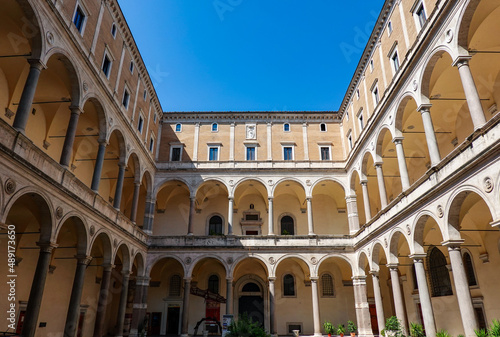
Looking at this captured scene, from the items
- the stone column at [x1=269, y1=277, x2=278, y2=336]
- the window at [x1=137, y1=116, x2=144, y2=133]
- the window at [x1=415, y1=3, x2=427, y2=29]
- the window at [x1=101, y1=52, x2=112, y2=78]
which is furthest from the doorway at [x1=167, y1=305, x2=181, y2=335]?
the window at [x1=415, y1=3, x2=427, y2=29]

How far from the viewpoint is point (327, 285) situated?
84.3ft

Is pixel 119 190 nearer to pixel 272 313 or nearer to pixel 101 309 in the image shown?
pixel 101 309

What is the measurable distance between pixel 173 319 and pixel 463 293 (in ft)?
64.9

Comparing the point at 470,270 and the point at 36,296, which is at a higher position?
the point at 470,270

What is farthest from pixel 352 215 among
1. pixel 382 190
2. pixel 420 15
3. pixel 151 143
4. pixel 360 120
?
pixel 151 143

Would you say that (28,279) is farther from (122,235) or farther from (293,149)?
(293,149)

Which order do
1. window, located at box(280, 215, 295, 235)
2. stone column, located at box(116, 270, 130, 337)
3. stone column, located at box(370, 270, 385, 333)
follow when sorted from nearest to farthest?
1. stone column, located at box(370, 270, 385, 333)
2. stone column, located at box(116, 270, 130, 337)
3. window, located at box(280, 215, 295, 235)

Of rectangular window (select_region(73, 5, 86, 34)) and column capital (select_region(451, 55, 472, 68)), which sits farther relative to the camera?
rectangular window (select_region(73, 5, 86, 34))

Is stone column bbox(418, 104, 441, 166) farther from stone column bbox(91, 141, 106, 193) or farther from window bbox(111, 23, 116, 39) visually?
window bbox(111, 23, 116, 39)

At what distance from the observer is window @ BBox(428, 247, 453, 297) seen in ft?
62.2

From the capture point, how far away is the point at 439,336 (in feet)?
39.5

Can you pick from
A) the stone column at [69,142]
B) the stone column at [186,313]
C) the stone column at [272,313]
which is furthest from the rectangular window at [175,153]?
the stone column at [69,142]

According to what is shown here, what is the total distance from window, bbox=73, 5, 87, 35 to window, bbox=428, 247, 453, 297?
20933 millimetres

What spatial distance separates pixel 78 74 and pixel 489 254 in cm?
1940
